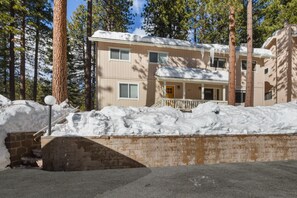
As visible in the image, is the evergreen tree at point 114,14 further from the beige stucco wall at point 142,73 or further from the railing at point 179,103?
the railing at point 179,103

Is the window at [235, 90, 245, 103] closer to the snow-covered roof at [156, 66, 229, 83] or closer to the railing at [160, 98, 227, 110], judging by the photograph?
the snow-covered roof at [156, 66, 229, 83]

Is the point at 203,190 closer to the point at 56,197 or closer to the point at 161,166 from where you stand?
the point at 161,166

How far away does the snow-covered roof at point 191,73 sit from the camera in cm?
1495

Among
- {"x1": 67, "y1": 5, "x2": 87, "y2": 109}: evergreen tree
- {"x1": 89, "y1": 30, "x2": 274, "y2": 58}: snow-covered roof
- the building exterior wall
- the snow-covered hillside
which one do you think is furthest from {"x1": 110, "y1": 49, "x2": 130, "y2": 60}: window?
the building exterior wall

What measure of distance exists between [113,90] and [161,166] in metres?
9.10

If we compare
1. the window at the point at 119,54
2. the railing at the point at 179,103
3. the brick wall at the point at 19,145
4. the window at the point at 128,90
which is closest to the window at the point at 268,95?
the railing at the point at 179,103

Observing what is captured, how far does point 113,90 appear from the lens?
48.4 ft

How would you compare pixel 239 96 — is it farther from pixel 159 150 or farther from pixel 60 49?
pixel 60 49

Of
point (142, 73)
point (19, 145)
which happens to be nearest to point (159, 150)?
point (19, 145)

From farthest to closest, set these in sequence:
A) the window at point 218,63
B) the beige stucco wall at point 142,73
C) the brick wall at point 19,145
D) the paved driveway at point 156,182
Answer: the window at point 218,63 → the beige stucco wall at point 142,73 → the brick wall at point 19,145 → the paved driveway at point 156,182

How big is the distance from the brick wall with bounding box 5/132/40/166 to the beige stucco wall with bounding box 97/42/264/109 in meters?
7.80

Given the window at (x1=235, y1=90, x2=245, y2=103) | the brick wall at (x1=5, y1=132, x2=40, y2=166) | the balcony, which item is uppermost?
the window at (x1=235, y1=90, x2=245, y2=103)

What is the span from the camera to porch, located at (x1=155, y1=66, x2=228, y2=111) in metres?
14.8

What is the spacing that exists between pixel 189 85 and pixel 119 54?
227 inches
